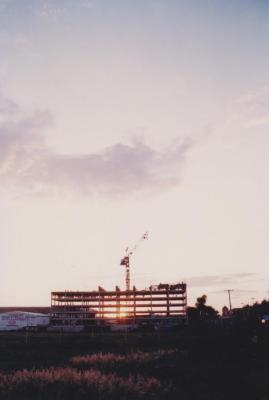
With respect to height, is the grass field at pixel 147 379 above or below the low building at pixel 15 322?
above

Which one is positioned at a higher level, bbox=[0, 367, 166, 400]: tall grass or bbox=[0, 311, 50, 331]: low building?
bbox=[0, 367, 166, 400]: tall grass

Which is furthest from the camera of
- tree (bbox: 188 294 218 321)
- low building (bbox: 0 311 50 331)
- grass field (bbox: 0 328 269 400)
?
tree (bbox: 188 294 218 321)

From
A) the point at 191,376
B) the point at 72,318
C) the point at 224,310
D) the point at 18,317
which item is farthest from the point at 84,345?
the point at 224,310

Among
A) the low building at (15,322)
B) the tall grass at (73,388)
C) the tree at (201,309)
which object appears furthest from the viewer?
the tree at (201,309)

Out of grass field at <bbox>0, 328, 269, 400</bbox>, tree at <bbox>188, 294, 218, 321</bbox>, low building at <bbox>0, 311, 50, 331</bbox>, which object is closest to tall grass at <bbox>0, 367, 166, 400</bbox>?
grass field at <bbox>0, 328, 269, 400</bbox>

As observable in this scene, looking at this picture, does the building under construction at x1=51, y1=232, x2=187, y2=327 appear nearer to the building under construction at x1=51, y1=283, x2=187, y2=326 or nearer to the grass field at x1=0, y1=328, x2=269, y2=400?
the building under construction at x1=51, y1=283, x2=187, y2=326

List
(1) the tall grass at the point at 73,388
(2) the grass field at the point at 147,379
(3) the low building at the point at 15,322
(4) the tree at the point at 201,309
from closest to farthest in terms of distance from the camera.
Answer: (1) the tall grass at the point at 73,388
(2) the grass field at the point at 147,379
(3) the low building at the point at 15,322
(4) the tree at the point at 201,309

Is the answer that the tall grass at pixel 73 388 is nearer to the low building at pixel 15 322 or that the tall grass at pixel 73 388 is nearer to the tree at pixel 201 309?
the low building at pixel 15 322

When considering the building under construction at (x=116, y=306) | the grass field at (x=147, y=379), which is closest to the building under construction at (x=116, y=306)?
the building under construction at (x=116, y=306)

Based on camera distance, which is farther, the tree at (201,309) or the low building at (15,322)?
the tree at (201,309)

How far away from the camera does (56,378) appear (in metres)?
14.4

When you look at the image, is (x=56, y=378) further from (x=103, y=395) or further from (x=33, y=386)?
(x=103, y=395)

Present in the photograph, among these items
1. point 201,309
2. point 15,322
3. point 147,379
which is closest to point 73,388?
point 147,379

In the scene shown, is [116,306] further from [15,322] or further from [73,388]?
[73,388]
